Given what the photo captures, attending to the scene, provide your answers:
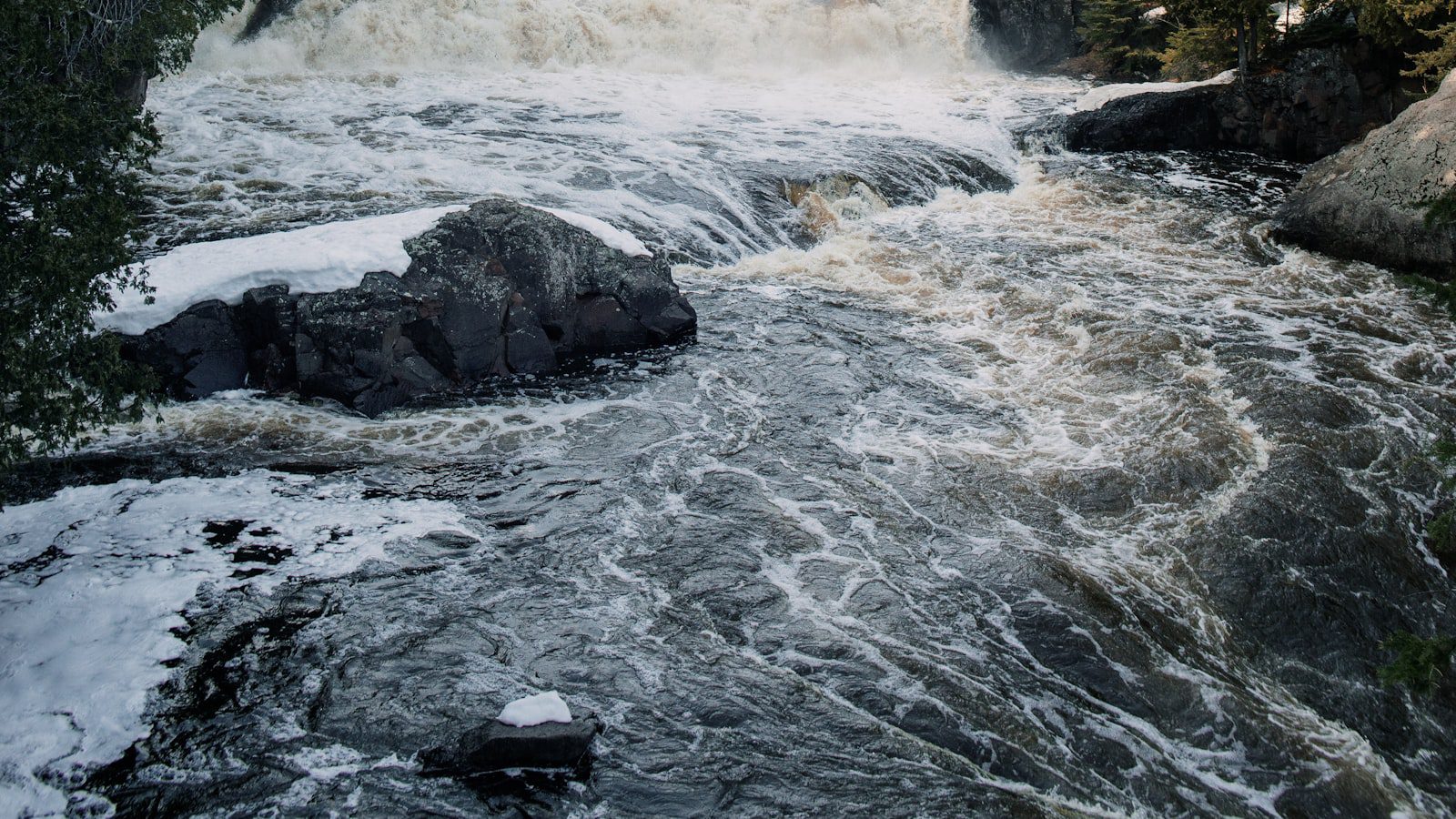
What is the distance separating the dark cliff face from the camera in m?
27.9

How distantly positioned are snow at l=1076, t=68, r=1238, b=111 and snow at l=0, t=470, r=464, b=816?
655 inches

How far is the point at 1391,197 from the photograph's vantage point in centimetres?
1392

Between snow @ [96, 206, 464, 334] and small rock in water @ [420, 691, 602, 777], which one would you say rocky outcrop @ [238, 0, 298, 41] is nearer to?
snow @ [96, 206, 464, 334]

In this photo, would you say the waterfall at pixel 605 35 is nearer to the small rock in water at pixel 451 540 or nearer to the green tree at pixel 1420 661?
the small rock in water at pixel 451 540

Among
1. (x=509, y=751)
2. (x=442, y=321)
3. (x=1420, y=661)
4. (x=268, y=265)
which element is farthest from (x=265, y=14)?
(x=1420, y=661)

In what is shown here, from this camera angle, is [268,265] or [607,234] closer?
[268,265]

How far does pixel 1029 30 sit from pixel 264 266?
23237 mm

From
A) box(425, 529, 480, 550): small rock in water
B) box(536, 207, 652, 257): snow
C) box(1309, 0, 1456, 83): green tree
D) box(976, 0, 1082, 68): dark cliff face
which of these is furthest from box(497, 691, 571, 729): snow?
box(976, 0, 1082, 68): dark cliff face

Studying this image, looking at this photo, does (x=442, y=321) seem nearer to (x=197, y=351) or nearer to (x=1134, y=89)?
(x=197, y=351)

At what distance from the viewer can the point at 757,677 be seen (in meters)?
6.63

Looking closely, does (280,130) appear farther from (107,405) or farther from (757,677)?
(757,677)

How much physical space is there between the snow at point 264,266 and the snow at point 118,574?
1998 mm

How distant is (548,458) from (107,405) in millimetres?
3615

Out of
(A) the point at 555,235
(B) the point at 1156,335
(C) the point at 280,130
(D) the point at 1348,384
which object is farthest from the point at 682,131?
(D) the point at 1348,384
